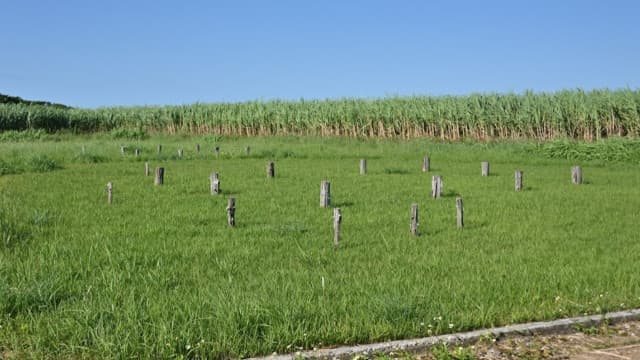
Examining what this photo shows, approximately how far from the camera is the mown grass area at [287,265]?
242 inches

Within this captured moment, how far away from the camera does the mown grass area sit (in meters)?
6.14

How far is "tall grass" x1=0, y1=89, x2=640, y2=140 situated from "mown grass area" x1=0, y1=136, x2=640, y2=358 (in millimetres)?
23502

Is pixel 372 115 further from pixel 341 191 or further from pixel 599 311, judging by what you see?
pixel 599 311

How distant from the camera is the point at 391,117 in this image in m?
46.7

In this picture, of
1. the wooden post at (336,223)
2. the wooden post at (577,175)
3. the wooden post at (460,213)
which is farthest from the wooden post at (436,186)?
the wooden post at (336,223)

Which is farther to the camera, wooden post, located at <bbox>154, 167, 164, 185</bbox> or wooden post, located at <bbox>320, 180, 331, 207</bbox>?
wooden post, located at <bbox>154, 167, 164, 185</bbox>

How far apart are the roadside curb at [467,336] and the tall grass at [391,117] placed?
3680 centimetres

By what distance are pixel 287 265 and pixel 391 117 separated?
3872 cm

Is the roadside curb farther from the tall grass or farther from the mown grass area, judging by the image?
the tall grass

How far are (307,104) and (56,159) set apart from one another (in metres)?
27.3

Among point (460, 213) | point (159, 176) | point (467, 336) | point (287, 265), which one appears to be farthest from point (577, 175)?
point (467, 336)

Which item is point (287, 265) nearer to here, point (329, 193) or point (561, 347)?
point (561, 347)

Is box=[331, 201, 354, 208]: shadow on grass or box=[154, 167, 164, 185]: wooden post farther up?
box=[154, 167, 164, 185]: wooden post

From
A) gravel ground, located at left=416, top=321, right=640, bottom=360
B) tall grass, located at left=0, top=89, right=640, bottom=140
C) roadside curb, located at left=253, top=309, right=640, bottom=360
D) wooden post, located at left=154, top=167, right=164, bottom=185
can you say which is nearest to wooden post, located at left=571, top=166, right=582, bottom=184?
wooden post, located at left=154, top=167, right=164, bottom=185
